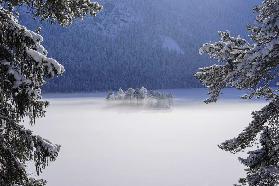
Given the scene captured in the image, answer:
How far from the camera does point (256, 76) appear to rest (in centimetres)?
776

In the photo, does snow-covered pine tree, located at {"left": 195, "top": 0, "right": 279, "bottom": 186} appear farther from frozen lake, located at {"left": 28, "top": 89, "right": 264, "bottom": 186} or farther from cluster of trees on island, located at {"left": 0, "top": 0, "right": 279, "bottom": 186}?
frozen lake, located at {"left": 28, "top": 89, "right": 264, "bottom": 186}

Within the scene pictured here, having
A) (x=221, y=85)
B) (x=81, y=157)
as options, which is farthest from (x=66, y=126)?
(x=221, y=85)

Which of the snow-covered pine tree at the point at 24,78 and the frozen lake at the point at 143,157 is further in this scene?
the frozen lake at the point at 143,157

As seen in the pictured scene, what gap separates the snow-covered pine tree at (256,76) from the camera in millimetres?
7105

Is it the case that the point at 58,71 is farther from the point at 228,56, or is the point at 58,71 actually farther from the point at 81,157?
the point at 81,157

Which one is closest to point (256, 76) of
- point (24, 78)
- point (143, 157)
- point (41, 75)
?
point (41, 75)

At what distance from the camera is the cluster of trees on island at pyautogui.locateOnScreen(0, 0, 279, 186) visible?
5.88 meters

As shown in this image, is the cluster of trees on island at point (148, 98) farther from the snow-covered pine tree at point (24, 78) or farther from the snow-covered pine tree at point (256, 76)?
the snow-covered pine tree at point (24, 78)

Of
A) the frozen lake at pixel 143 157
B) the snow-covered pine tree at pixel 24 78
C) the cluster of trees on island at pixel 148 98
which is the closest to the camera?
the snow-covered pine tree at pixel 24 78

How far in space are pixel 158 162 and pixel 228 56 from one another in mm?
48767

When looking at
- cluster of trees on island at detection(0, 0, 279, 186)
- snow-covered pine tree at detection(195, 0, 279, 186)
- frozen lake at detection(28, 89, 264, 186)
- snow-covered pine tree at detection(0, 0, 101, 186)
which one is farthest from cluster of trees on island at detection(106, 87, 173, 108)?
snow-covered pine tree at detection(0, 0, 101, 186)

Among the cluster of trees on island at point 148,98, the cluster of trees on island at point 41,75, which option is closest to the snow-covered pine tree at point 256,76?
the cluster of trees on island at point 41,75

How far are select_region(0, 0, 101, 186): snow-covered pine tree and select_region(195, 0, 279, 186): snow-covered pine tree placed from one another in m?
2.66

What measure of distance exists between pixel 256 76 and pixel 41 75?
150 inches
